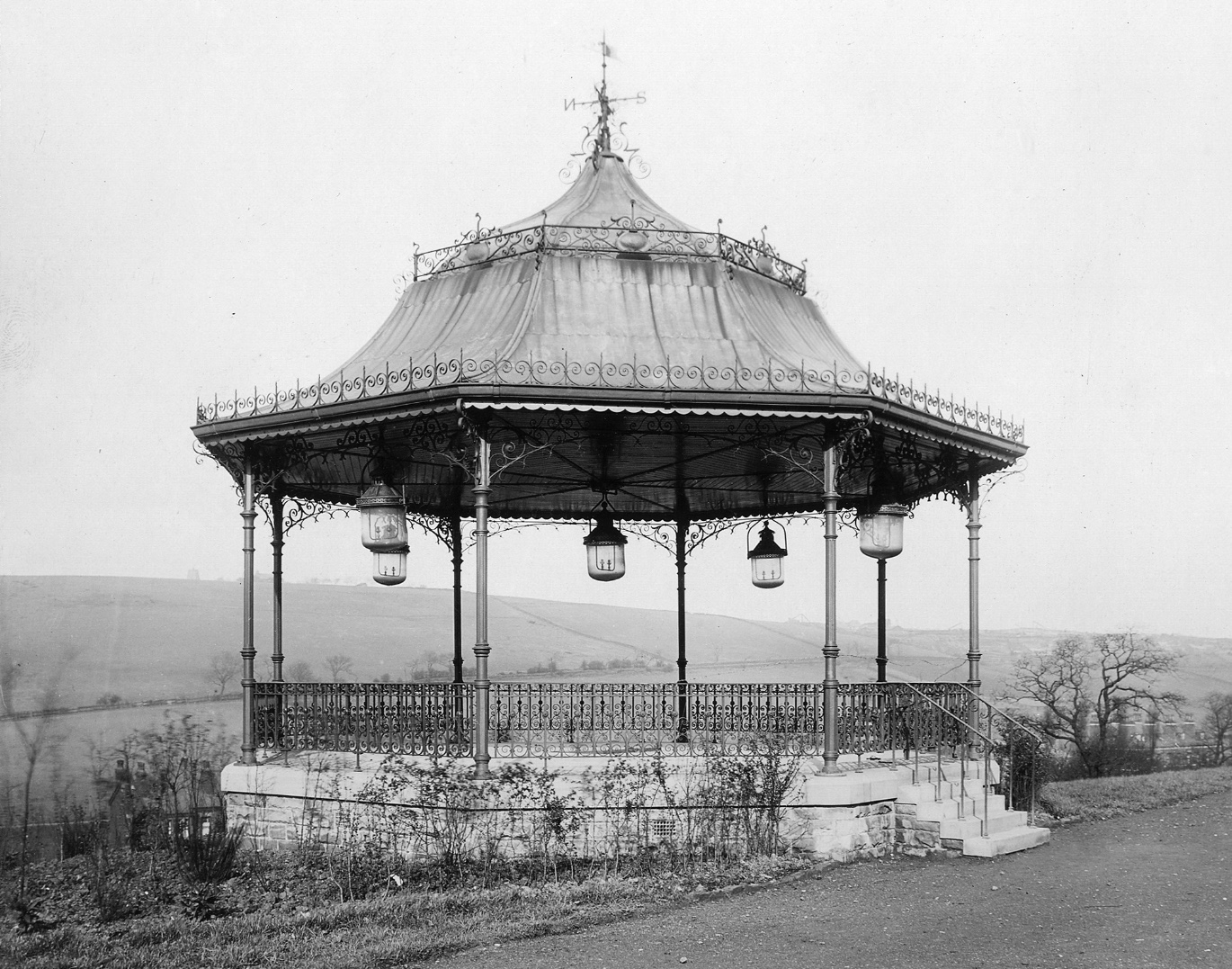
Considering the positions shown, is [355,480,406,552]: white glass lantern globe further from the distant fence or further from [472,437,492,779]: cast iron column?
the distant fence

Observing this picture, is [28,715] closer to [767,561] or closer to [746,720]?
[767,561]

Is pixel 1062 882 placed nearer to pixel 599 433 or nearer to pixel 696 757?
pixel 696 757

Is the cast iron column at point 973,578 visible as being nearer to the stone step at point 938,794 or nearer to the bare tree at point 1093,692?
the stone step at point 938,794

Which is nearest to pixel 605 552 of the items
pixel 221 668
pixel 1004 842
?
pixel 1004 842

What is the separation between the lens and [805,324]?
15312 millimetres

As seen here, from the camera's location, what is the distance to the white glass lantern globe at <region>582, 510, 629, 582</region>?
1602cm

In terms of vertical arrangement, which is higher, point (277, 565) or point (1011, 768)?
point (277, 565)

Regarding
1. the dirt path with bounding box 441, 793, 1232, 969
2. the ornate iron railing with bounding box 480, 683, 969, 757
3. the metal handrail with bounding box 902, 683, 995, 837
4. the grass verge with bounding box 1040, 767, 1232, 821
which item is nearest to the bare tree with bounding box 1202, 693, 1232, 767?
the grass verge with bounding box 1040, 767, 1232, 821

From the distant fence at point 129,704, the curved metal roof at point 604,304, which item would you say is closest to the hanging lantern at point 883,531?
the curved metal roof at point 604,304

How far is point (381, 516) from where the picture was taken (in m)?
13.8

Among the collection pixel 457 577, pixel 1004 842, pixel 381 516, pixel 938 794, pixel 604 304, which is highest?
pixel 604 304

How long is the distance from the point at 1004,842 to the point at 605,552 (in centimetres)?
646

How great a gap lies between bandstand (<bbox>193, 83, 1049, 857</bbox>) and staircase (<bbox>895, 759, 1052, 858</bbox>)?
1.67 feet

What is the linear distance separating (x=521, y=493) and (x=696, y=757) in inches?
308
